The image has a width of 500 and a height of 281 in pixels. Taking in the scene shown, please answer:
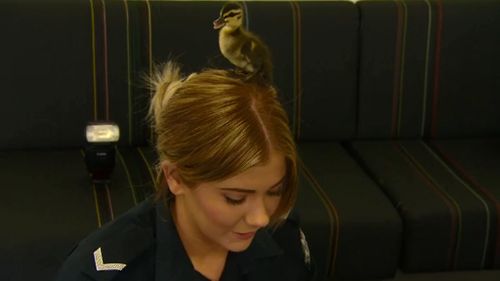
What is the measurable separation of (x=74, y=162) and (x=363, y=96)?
0.97 m

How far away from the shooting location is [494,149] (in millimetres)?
2609

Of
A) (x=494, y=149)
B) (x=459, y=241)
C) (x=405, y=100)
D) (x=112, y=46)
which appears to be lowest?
(x=459, y=241)

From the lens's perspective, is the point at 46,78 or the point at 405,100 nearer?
the point at 46,78

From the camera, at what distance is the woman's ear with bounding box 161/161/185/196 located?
3.98 feet

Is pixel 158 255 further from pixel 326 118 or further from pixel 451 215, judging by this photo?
pixel 326 118

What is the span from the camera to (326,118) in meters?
2.58

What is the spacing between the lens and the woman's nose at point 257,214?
3.88 ft

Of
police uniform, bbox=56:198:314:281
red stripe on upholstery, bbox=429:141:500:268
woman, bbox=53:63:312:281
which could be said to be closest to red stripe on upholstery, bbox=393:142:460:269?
red stripe on upholstery, bbox=429:141:500:268

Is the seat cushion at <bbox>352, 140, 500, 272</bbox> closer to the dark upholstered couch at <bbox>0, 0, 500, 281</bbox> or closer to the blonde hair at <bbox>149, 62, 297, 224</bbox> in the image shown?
the dark upholstered couch at <bbox>0, 0, 500, 281</bbox>

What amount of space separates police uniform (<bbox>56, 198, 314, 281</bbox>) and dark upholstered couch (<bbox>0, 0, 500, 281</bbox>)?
657 millimetres

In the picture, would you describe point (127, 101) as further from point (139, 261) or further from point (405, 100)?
point (139, 261)

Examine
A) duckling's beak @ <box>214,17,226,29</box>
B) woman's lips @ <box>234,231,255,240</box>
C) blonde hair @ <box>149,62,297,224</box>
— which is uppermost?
duckling's beak @ <box>214,17,226,29</box>

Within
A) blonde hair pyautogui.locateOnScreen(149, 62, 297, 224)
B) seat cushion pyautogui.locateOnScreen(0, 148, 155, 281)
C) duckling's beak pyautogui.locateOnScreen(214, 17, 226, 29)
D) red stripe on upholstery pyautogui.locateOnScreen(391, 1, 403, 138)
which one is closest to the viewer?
blonde hair pyautogui.locateOnScreen(149, 62, 297, 224)

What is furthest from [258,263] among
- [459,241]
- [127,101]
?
[127,101]
